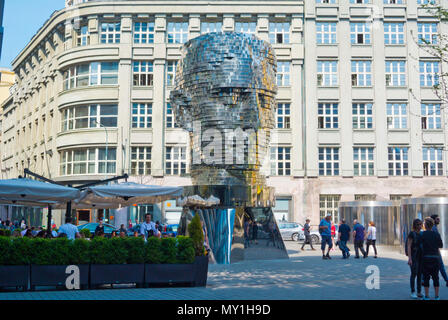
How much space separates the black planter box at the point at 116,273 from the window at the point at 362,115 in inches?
1374

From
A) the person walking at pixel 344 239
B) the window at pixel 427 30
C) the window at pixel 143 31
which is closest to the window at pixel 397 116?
the window at pixel 427 30

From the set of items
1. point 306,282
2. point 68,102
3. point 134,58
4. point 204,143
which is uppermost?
point 134,58

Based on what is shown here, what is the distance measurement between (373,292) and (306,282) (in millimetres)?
2036

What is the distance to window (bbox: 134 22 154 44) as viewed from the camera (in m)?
44.9

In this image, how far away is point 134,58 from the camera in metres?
44.1

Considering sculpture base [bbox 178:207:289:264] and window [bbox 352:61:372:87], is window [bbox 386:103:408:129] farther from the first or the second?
sculpture base [bbox 178:207:289:264]

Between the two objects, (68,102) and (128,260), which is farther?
(68,102)

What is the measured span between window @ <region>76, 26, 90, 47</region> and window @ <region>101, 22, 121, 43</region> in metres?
1.47

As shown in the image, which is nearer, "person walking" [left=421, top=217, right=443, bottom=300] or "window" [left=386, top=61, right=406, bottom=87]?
"person walking" [left=421, top=217, right=443, bottom=300]

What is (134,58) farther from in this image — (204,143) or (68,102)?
(204,143)

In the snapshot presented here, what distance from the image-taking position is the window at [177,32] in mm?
44719

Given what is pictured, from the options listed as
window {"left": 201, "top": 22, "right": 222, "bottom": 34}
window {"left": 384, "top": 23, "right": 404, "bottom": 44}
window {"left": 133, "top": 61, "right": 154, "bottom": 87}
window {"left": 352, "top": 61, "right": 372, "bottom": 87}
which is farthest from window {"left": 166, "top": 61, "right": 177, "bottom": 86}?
window {"left": 384, "top": 23, "right": 404, "bottom": 44}

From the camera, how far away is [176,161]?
43000 millimetres

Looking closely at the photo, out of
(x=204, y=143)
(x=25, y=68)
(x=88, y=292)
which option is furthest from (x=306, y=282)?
(x=25, y=68)
